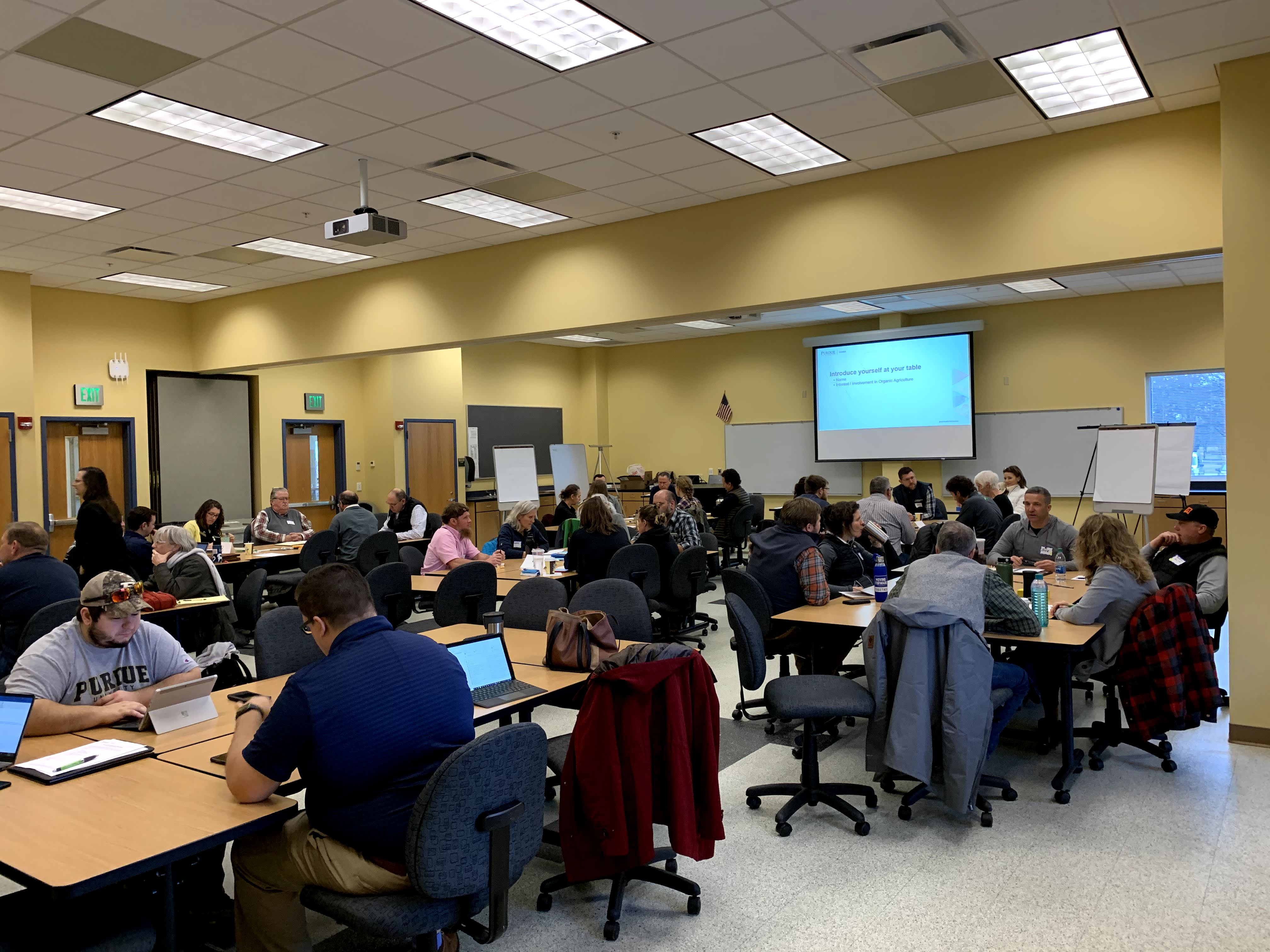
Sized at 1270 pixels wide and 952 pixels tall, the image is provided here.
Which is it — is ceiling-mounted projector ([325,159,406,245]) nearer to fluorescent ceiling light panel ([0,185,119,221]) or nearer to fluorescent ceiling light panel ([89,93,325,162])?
fluorescent ceiling light panel ([89,93,325,162])

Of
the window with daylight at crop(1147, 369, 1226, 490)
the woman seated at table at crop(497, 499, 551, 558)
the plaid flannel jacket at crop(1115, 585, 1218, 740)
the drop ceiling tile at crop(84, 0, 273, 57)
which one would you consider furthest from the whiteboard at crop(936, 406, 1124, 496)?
the drop ceiling tile at crop(84, 0, 273, 57)

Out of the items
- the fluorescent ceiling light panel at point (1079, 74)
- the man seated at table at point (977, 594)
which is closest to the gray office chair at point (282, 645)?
the man seated at table at point (977, 594)

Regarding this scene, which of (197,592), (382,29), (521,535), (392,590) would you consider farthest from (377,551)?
(382,29)

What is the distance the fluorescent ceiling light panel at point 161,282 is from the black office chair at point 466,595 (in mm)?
5871

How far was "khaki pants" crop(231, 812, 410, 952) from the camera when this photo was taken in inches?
91.4

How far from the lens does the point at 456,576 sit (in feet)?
18.5

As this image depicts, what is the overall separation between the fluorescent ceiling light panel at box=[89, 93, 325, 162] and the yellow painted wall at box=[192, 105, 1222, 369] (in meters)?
2.59

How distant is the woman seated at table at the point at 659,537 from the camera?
7070mm

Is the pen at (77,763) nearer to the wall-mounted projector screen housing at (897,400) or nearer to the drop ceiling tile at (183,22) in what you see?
the drop ceiling tile at (183,22)

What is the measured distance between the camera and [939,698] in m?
3.68

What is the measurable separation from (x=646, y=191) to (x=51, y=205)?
14.6ft

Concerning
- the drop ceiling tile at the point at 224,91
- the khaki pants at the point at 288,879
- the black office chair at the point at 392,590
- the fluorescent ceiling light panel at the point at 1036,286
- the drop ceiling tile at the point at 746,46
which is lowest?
the khaki pants at the point at 288,879

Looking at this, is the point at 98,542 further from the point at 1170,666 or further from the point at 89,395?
the point at 1170,666

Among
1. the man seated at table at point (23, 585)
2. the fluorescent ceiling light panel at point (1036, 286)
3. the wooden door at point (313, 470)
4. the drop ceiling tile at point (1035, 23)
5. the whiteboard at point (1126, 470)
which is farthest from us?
the wooden door at point (313, 470)
